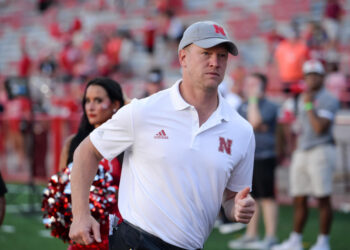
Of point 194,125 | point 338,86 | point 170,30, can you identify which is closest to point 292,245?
point 194,125

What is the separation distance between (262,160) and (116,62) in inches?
450

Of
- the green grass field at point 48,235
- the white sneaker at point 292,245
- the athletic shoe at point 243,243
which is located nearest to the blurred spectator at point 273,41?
the green grass field at point 48,235

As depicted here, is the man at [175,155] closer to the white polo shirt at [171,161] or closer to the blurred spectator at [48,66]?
the white polo shirt at [171,161]

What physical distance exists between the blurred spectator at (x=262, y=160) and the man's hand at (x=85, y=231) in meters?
4.60

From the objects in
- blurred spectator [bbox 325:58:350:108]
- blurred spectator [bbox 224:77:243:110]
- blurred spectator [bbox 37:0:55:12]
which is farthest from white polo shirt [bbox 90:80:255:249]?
blurred spectator [bbox 37:0:55:12]

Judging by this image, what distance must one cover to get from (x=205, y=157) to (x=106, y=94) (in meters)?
1.62

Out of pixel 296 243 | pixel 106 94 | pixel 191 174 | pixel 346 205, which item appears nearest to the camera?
pixel 191 174

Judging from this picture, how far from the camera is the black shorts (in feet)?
24.9

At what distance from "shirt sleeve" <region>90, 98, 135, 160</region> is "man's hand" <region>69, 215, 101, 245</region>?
0.36 metres

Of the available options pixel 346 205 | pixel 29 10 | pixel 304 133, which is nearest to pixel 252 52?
pixel 346 205

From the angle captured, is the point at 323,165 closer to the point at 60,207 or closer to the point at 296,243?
the point at 296,243

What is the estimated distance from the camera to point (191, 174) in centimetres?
318

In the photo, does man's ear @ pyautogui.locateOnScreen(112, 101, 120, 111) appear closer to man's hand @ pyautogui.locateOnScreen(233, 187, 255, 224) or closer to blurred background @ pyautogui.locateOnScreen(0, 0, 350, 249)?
man's hand @ pyautogui.locateOnScreen(233, 187, 255, 224)

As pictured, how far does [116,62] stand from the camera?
18.6 meters
